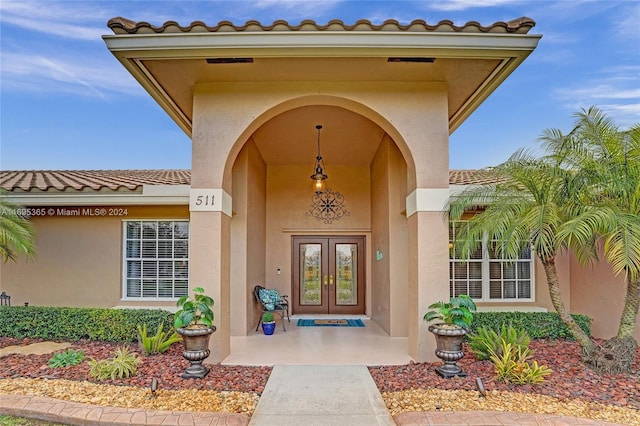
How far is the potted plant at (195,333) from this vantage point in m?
5.11

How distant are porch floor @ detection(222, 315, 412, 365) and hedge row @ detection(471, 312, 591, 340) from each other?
5.29ft

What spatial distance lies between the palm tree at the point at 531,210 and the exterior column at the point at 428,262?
26 cm

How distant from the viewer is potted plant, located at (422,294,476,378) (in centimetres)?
507

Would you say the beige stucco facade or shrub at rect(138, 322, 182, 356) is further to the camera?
shrub at rect(138, 322, 182, 356)

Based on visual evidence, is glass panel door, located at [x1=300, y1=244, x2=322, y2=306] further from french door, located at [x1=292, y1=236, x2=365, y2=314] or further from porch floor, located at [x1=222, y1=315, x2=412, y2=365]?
porch floor, located at [x1=222, y1=315, x2=412, y2=365]

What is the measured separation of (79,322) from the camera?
709cm

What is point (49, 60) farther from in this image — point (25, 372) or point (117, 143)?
point (25, 372)

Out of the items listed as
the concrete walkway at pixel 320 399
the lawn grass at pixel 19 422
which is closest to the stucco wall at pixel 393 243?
the concrete walkway at pixel 320 399

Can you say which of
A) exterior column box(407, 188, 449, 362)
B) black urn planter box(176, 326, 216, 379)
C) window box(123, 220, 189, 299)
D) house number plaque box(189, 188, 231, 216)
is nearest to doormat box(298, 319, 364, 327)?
window box(123, 220, 189, 299)

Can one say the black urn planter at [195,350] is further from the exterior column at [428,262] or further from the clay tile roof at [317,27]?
the clay tile roof at [317,27]

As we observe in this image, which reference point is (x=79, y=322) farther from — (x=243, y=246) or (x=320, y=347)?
(x=320, y=347)

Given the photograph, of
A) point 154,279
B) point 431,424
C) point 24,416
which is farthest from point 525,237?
point 154,279

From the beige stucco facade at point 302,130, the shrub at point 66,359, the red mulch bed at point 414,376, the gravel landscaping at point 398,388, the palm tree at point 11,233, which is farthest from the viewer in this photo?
the palm tree at point 11,233

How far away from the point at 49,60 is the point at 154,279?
7.69 m
